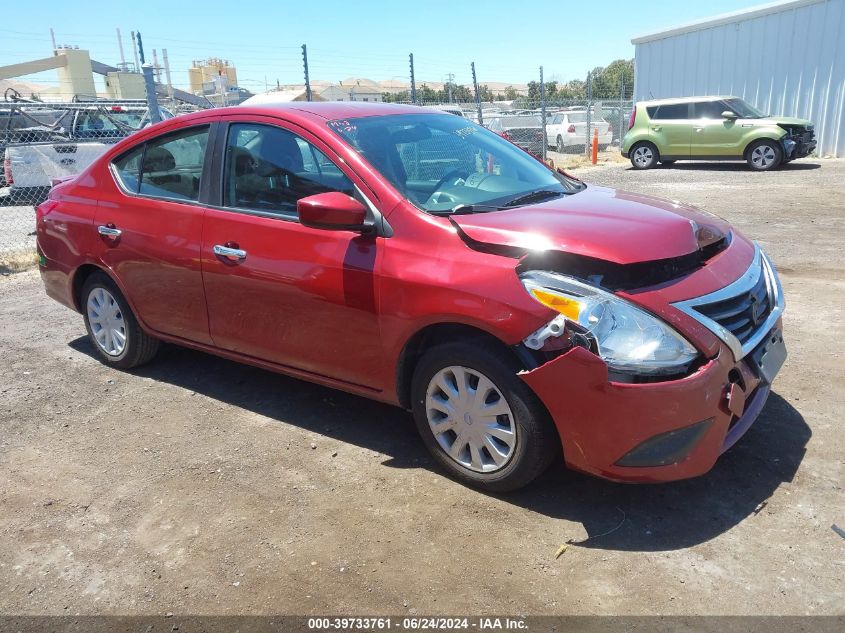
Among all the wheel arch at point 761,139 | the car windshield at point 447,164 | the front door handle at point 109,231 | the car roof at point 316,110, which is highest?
the car roof at point 316,110

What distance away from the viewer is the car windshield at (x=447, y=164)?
3549 mm

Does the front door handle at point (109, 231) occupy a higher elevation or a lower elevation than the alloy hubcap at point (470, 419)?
higher

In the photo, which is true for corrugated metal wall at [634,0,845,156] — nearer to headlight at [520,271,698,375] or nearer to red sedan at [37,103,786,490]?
red sedan at [37,103,786,490]

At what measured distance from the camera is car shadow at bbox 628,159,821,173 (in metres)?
16.5

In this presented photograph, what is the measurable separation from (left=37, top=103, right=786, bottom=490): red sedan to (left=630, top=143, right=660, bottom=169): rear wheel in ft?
46.7

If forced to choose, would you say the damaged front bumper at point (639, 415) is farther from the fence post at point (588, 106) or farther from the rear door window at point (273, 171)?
the fence post at point (588, 106)

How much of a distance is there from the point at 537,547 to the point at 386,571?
0.62m

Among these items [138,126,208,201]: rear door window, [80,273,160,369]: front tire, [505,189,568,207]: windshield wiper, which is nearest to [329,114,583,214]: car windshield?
[505,189,568,207]: windshield wiper

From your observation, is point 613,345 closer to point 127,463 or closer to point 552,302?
point 552,302

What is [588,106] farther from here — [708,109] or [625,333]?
[625,333]

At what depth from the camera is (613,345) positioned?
9.14 ft

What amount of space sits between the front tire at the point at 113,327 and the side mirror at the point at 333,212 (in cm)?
204

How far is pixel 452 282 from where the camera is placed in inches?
122

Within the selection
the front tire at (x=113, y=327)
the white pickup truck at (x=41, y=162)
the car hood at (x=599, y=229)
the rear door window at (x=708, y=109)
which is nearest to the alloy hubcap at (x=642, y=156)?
the rear door window at (x=708, y=109)
